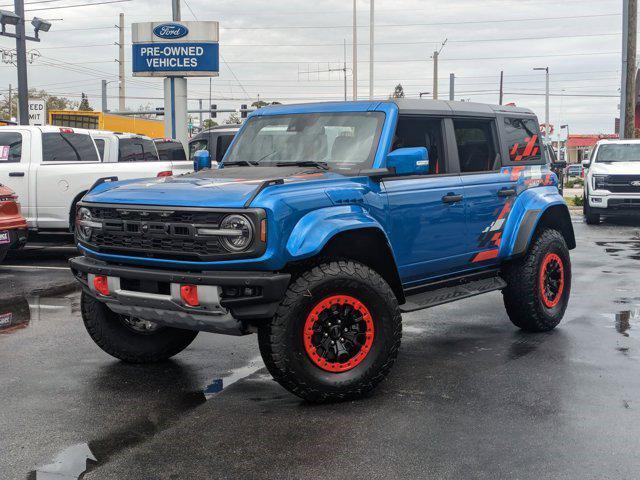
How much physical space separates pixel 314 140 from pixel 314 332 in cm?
174

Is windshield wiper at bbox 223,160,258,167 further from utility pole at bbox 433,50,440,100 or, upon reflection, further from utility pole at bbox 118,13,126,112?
utility pole at bbox 118,13,126,112

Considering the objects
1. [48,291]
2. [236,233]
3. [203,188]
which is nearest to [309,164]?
[203,188]

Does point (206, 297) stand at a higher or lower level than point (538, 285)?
higher

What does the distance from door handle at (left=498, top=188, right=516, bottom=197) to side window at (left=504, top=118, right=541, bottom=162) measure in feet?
1.13

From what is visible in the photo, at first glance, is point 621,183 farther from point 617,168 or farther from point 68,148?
point 68,148

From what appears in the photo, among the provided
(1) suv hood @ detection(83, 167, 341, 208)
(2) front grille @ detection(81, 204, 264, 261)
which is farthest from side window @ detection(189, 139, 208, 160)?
(2) front grille @ detection(81, 204, 264, 261)

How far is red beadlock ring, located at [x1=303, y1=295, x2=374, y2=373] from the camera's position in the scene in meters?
4.98

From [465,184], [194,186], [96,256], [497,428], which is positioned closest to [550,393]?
[497,428]

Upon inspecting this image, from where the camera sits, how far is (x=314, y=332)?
16.6ft

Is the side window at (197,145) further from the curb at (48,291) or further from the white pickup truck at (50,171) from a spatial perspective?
the curb at (48,291)

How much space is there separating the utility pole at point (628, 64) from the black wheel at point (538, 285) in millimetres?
20064

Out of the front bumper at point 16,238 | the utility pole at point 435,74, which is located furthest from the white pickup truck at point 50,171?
the utility pole at point 435,74

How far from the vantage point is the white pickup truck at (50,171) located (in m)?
12.4

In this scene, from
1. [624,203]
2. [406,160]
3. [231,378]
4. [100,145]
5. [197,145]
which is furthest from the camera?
[197,145]
